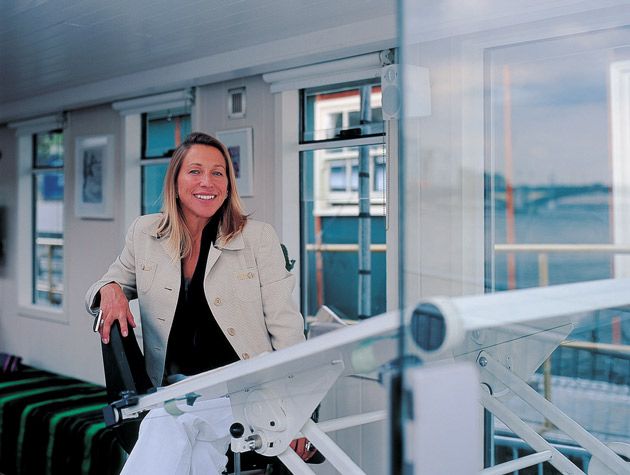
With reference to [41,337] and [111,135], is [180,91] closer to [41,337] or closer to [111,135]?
[111,135]

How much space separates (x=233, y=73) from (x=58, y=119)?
1986 mm

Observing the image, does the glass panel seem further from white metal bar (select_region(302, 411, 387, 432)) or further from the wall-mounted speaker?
white metal bar (select_region(302, 411, 387, 432))

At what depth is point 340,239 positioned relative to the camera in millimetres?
4434

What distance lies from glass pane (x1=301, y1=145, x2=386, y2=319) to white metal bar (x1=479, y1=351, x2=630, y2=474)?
2220 mm

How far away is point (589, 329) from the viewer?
1.28 meters

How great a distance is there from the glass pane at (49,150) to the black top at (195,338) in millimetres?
3528

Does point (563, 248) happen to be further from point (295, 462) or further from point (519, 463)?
point (295, 462)

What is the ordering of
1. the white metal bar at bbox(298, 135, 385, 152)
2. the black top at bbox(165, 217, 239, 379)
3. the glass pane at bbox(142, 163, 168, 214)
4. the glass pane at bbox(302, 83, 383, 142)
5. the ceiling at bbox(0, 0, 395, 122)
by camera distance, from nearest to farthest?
the black top at bbox(165, 217, 239, 379), the ceiling at bbox(0, 0, 395, 122), the white metal bar at bbox(298, 135, 385, 152), the glass pane at bbox(302, 83, 383, 142), the glass pane at bbox(142, 163, 168, 214)

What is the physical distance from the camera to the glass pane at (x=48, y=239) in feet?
18.4

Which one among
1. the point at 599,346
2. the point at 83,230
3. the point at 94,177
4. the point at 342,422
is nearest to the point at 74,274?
the point at 83,230

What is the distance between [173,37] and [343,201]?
173cm

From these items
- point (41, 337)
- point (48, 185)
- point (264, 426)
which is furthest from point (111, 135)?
point (264, 426)

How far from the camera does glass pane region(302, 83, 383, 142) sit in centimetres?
350

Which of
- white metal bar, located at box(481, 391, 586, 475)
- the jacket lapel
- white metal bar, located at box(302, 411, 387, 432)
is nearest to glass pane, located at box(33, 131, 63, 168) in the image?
the jacket lapel
